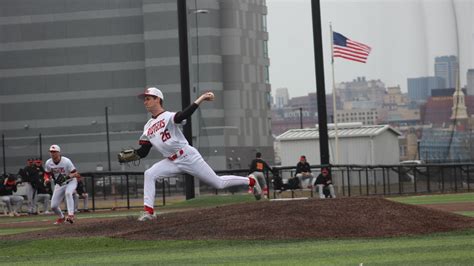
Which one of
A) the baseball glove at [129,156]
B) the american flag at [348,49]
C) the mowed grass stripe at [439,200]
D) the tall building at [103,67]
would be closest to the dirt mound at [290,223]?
the baseball glove at [129,156]

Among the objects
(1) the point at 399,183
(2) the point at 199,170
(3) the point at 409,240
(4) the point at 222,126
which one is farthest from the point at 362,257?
(4) the point at 222,126

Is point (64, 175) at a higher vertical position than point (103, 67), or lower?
lower

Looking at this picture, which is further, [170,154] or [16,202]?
[16,202]

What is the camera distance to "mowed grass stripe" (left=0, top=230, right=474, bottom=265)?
11492 mm

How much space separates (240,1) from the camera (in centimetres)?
7788

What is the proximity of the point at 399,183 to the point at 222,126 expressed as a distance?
3645 cm

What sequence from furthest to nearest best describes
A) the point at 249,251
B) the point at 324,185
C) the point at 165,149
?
the point at 324,185, the point at 165,149, the point at 249,251

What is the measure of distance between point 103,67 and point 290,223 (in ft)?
206

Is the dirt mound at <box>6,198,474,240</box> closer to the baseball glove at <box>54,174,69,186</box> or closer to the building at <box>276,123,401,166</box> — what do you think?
the baseball glove at <box>54,174,69,186</box>

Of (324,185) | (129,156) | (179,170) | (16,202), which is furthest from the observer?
(16,202)

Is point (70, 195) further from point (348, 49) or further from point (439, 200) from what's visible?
point (348, 49)

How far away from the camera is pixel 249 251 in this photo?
12766 mm

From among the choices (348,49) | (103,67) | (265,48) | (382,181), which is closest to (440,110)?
(265,48)

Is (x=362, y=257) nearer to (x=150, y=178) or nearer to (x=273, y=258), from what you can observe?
(x=273, y=258)
